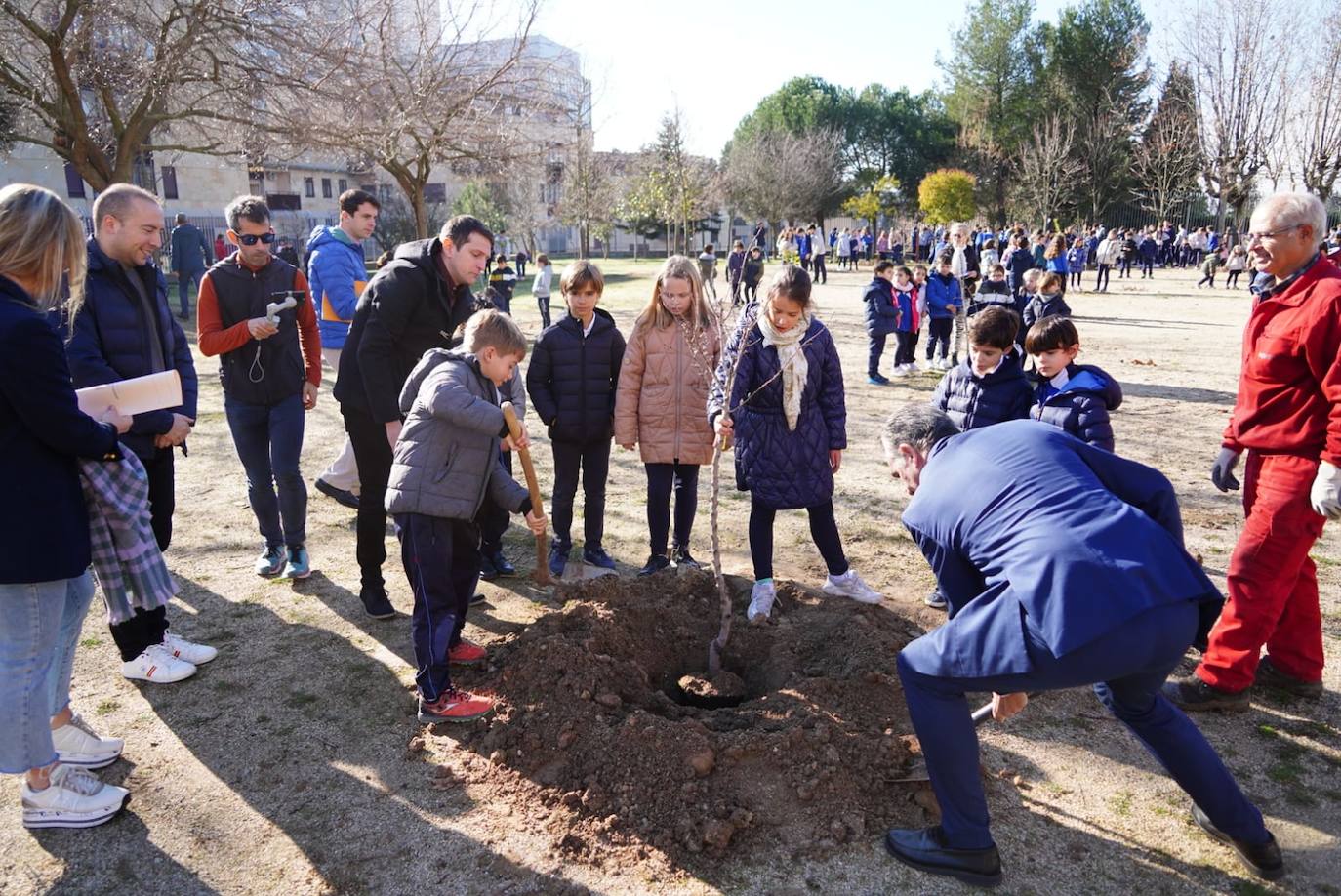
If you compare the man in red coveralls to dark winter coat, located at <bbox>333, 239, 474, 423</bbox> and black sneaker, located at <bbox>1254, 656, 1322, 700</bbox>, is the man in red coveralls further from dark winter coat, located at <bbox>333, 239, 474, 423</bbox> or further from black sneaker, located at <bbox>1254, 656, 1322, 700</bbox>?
dark winter coat, located at <bbox>333, 239, 474, 423</bbox>

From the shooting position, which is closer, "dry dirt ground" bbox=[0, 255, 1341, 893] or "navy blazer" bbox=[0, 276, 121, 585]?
"navy blazer" bbox=[0, 276, 121, 585]

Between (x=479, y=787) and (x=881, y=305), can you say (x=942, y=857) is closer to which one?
(x=479, y=787)

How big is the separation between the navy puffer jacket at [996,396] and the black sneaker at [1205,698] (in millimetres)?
1456

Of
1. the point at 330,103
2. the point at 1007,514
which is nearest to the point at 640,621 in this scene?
the point at 1007,514

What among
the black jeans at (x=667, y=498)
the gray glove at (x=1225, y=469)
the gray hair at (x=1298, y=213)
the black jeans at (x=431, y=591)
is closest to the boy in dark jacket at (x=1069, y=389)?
the gray glove at (x=1225, y=469)

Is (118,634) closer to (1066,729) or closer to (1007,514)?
(1007,514)

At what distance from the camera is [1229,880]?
8.96ft

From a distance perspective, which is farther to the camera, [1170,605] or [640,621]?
[640,621]

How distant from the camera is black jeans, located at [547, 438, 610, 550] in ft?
16.7

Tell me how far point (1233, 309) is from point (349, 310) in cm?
2098

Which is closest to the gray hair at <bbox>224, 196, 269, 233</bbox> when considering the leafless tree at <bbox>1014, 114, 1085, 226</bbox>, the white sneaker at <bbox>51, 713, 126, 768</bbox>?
the white sneaker at <bbox>51, 713, 126, 768</bbox>

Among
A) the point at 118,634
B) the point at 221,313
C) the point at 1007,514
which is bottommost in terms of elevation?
the point at 118,634

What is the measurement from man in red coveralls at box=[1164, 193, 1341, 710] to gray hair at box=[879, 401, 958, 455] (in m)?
1.60

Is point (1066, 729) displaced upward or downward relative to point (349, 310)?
downward
